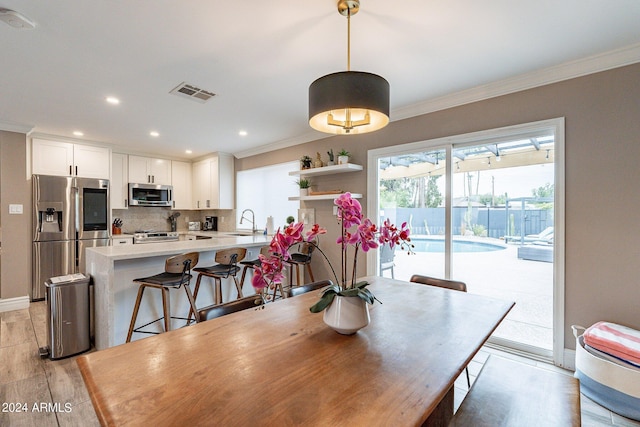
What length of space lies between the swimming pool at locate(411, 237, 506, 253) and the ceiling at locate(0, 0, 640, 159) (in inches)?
56.4

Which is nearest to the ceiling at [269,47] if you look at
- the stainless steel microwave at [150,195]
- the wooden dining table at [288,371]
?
the wooden dining table at [288,371]

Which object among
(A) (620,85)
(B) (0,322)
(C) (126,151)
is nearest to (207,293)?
(B) (0,322)

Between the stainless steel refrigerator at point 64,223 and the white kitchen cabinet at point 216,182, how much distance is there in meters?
1.59

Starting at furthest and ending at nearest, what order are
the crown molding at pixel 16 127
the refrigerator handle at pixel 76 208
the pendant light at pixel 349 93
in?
1. the refrigerator handle at pixel 76 208
2. the crown molding at pixel 16 127
3. the pendant light at pixel 349 93

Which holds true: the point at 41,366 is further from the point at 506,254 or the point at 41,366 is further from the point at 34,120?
the point at 506,254

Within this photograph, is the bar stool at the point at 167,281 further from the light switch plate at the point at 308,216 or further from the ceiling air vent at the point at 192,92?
the light switch plate at the point at 308,216

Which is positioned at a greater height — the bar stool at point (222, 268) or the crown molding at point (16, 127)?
the crown molding at point (16, 127)

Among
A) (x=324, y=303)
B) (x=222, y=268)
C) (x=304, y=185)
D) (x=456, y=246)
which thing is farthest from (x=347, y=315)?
(x=304, y=185)

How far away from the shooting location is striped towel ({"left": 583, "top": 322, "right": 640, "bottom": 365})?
184 centimetres

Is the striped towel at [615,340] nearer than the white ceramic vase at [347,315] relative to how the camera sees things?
No

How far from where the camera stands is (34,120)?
12.0ft

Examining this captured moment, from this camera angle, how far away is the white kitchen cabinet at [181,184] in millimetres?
5906

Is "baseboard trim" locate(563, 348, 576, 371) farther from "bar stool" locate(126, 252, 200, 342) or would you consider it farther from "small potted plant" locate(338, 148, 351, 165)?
"bar stool" locate(126, 252, 200, 342)

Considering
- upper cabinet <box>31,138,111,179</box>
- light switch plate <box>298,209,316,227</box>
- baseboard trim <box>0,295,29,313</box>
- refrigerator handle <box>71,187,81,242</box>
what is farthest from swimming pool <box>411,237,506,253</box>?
baseboard trim <box>0,295,29,313</box>
